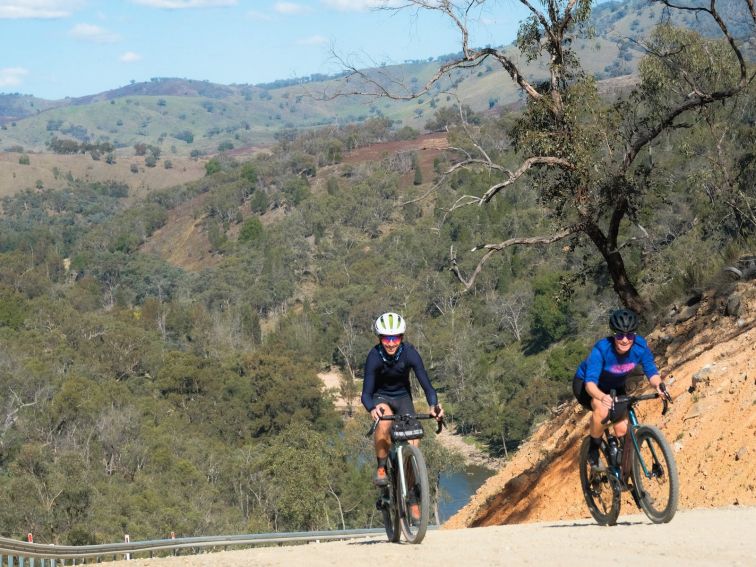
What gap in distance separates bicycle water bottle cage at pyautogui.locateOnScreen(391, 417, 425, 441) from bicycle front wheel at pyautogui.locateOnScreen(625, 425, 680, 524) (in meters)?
1.69

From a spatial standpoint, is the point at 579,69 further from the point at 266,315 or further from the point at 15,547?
the point at 266,315

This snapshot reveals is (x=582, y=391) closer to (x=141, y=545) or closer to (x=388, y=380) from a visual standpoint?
(x=388, y=380)

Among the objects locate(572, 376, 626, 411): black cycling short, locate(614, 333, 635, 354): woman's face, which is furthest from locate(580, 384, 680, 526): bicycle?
locate(614, 333, 635, 354): woman's face

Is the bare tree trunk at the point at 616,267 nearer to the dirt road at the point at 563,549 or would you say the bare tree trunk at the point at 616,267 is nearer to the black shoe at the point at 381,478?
the dirt road at the point at 563,549

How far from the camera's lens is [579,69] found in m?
20.2

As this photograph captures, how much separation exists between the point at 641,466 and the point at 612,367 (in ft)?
2.77

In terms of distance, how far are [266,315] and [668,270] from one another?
88.6 meters

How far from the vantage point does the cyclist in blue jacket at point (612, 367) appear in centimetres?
830

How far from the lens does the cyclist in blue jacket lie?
27.2ft

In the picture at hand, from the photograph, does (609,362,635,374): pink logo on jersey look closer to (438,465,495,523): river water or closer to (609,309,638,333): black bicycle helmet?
(609,309,638,333): black bicycle helmet

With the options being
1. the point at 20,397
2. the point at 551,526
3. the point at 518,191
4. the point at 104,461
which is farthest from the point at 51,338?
the point at 551,526

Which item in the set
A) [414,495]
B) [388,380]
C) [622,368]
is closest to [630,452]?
[622,368]

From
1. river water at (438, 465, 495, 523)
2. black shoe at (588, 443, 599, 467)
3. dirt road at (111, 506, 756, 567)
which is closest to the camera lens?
dirt road at (111, 506, 756, 567)

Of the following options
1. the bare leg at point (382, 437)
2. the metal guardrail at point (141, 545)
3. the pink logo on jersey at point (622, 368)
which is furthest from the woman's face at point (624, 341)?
the metal guardrail at point (141, 545)
